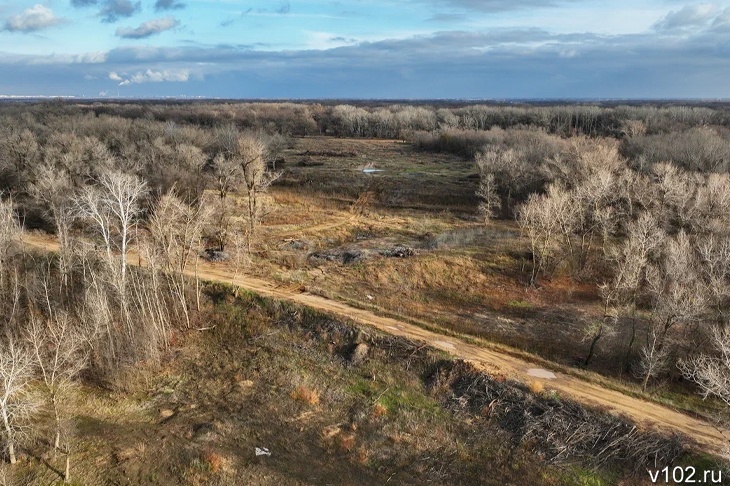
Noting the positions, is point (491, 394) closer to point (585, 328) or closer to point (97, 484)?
point (585, 328)

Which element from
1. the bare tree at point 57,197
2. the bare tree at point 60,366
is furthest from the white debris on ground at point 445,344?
the bare tree at point 57,197

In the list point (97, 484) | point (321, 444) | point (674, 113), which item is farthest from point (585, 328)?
point (674, 113)

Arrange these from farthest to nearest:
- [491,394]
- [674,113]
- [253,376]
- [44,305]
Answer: [674,113], [44,305], [253,376], [491,394]

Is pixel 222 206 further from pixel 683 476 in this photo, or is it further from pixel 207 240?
pixel 683 476

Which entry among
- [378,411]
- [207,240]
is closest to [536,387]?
[378,411]

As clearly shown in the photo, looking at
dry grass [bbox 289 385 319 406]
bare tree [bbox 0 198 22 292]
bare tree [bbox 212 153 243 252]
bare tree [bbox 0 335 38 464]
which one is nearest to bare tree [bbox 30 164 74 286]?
bare tree [bbox 0 198 22 292]

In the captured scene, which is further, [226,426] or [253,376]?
[253,376]
